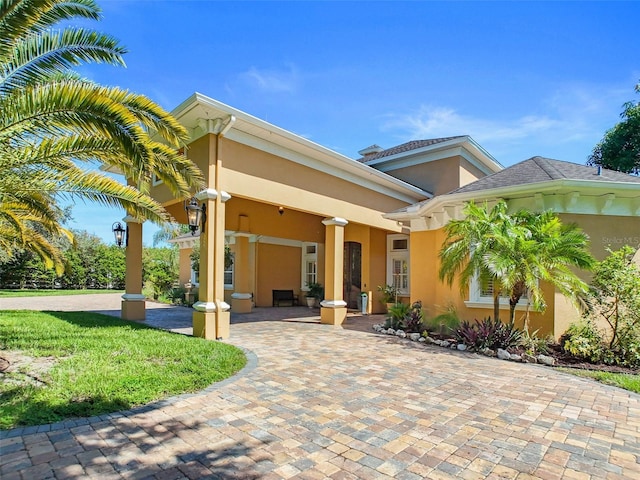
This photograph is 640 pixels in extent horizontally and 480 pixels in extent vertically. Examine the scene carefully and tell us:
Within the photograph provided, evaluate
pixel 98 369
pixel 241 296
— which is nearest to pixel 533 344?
pixel 98 369

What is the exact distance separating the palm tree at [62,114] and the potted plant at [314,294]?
11.4 meters

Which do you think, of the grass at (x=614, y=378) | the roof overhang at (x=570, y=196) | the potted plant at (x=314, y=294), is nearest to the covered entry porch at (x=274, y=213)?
the potted plant at (x=314, y=294)

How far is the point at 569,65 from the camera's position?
9352 millimetres

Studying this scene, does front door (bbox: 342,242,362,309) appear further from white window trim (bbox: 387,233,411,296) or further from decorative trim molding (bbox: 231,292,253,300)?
decorative trim molding (bbox: 231,292,253,300)

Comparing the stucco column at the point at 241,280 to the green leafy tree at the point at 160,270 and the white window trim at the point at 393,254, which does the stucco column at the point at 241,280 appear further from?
the green leafy tree at the point at 160,270

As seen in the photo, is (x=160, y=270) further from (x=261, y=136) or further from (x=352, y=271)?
(x=261, y=136)

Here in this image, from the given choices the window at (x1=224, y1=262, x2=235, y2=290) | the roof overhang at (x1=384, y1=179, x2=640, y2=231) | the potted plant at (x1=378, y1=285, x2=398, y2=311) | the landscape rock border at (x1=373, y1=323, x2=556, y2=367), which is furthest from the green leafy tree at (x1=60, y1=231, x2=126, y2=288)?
the roof overhang at (x1=384, y1=179, x2=640, y2=231)

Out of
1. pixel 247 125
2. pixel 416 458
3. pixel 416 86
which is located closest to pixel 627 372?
pixel 416 458

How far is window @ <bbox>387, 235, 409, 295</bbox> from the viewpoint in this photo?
1538 centimetres

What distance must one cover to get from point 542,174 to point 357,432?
8.28 metres

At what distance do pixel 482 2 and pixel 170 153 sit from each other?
7351mm

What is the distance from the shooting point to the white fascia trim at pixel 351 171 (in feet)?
31.4

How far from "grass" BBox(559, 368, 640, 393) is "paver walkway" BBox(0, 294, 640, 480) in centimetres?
27

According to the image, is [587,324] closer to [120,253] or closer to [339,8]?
[339,8]
